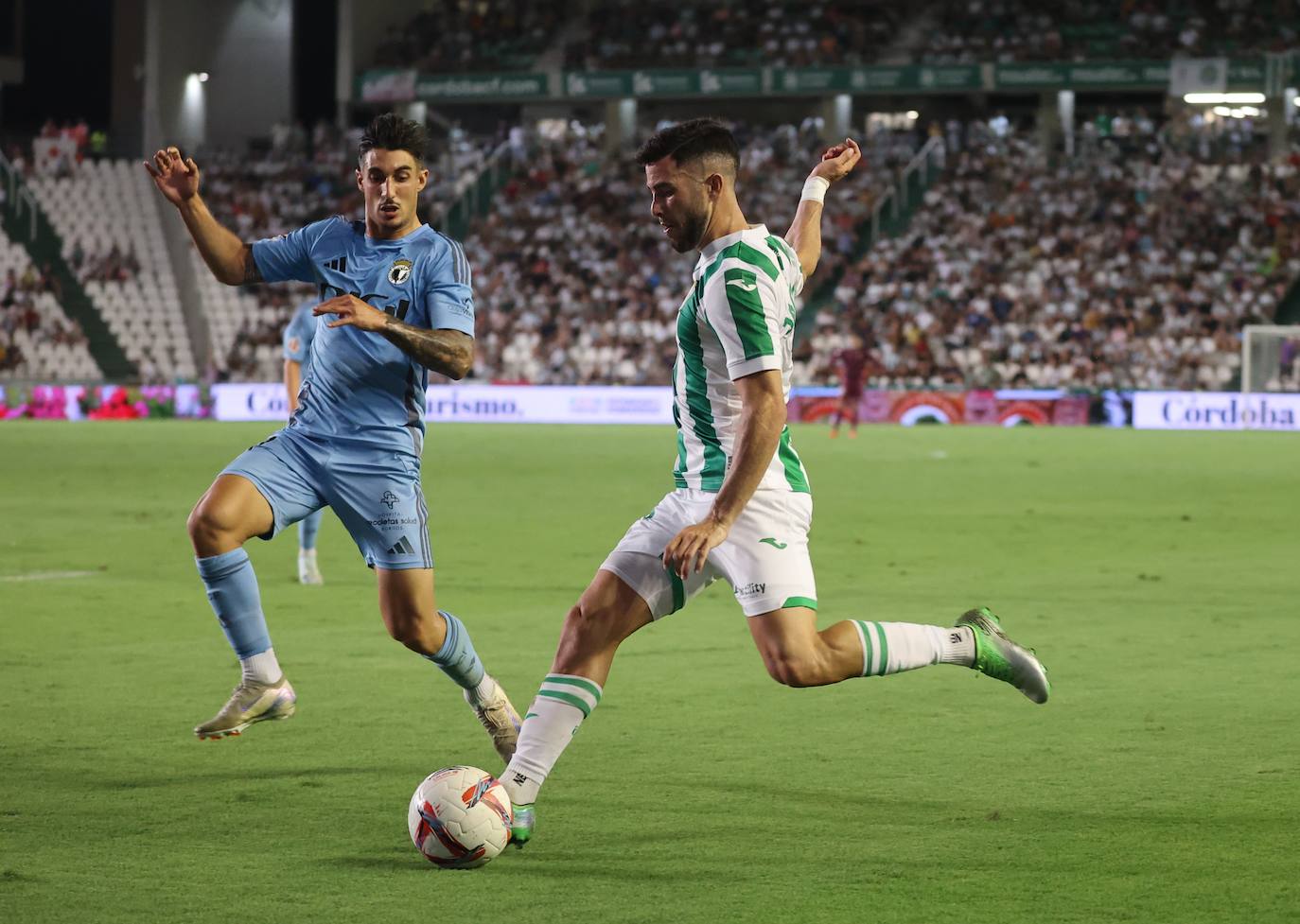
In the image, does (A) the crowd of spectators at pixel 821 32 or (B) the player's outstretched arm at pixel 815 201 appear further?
(A) the crowd of spectators at pixel 821 32

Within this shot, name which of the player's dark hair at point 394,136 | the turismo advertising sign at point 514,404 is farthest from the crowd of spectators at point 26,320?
the player's dark hair at point 394,136

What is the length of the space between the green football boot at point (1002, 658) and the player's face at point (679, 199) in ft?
5.56

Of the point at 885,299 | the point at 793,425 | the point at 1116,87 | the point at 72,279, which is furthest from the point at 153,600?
the point at 1116,87

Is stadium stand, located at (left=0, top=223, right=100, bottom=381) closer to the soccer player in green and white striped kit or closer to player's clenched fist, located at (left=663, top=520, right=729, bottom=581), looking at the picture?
the soccer player in green and white striped kit

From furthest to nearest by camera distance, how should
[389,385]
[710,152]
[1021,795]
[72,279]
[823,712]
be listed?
[72,279] < [823,712] < [389,385] < [1021,795] < [710,152]

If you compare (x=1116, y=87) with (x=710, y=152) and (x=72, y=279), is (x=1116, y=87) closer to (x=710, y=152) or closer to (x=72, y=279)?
(x=72, y=279)

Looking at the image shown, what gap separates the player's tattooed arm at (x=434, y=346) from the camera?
20.9 ft

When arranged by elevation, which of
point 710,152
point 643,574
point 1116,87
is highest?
point 1116,87

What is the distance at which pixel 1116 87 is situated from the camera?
4666 centimetres

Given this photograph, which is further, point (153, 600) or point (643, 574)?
point (153, 600)

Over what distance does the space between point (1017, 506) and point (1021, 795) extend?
13106 mm

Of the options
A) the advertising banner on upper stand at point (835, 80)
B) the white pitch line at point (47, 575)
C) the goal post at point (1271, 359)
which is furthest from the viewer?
the advertising banner on upper stand at point (835, 80)

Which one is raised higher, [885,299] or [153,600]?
[885,299]

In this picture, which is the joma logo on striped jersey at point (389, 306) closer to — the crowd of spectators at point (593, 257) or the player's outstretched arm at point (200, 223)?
the player's outstretched arm at point (200, 223)
